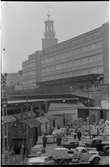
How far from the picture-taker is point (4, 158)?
12.8ft

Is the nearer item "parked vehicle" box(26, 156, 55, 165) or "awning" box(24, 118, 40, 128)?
"parked vehicle" box(26, 156, 55, 165)

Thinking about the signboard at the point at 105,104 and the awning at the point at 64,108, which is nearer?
the signboard at the point at 105,104

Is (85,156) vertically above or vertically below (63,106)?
below

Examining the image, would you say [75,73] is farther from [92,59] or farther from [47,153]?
[47,153]

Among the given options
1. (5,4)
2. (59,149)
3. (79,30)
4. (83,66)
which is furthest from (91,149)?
(5,4)

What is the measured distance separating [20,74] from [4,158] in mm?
609

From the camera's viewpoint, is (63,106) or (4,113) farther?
(63,106)

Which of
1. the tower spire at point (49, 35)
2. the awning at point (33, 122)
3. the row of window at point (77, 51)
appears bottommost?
the awning at point (33, 122)

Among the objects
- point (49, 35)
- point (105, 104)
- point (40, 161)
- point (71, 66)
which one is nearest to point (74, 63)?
point (71, 66)

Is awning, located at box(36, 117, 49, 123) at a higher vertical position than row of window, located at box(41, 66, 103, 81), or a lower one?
lower

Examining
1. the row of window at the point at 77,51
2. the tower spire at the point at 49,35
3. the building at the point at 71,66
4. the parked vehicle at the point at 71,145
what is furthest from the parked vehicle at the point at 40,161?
the tower spire at the point at 49,35

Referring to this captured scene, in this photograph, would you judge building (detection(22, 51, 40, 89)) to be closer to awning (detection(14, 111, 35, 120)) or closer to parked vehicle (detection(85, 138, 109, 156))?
awning (detection(14, 111, 35, 120))

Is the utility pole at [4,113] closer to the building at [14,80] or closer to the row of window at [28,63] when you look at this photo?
the building at [14,80]

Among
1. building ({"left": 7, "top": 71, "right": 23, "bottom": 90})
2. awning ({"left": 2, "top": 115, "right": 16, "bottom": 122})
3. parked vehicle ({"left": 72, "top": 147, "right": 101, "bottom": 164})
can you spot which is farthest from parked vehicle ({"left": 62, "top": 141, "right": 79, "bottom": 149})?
building ({"left": 7, "top": 71, "right": 23, "bottom": 90})
